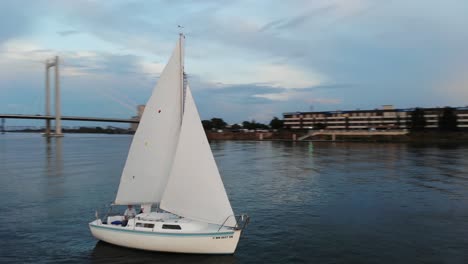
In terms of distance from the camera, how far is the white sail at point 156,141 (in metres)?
13.7

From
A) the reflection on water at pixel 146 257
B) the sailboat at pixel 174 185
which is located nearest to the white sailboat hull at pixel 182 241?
the sailboat at pixel 174 185

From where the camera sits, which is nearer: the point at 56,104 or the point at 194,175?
the point at 194,175

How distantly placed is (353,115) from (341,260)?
156 m

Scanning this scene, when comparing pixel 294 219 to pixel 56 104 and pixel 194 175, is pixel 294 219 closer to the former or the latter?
pixel 194 175

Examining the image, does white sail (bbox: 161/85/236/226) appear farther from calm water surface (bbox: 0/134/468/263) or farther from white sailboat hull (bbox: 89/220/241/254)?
calm water surface (bbox: 0/134/468/263)

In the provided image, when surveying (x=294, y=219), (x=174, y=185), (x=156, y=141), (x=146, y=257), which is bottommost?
(x=294, y=219)

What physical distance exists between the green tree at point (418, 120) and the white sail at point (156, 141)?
13090cm

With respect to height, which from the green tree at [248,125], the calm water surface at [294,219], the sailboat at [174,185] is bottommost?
the calm water surface at [294,219]

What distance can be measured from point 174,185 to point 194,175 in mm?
767

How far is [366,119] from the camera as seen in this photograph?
158625 mm

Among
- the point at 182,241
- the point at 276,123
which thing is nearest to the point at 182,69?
the point at 182,241

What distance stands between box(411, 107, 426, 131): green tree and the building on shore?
139 inches

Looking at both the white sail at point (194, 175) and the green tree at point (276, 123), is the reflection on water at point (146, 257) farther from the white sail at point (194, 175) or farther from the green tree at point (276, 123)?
the green tree at point (276, 123)

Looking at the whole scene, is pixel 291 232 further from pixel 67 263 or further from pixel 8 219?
pixel 8 219
